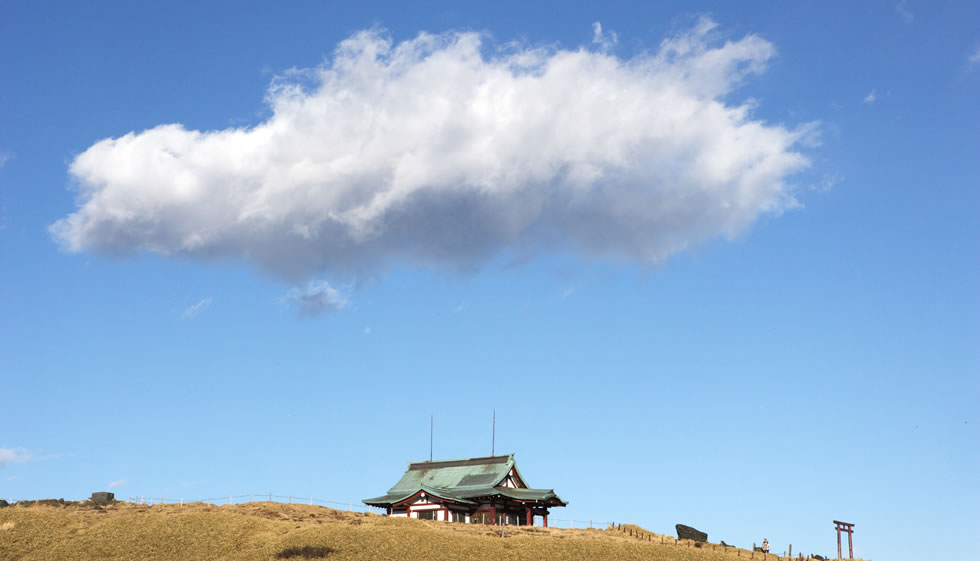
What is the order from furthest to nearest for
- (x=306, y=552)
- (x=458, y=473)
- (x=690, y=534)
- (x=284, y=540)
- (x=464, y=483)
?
1. (x=458, y=473)
2. (x=464, y=483)
3. (x=690, y=534)
4. (x=284, y=540)
5. (x=306, y=552)

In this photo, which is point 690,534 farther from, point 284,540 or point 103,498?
point 103,498

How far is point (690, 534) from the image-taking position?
92.8m

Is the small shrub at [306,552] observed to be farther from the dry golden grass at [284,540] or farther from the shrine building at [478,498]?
the shrine building at [478,498]

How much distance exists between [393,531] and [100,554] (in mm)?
21915

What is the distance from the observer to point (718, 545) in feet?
290

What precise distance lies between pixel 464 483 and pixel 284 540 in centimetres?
2864

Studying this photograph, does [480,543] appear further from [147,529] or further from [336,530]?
[147,529]

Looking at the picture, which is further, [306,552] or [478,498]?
[478,498]

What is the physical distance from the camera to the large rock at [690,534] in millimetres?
92250

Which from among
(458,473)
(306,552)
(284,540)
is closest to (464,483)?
(458,473)

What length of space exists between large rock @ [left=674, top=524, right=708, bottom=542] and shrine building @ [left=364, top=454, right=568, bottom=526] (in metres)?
11.3

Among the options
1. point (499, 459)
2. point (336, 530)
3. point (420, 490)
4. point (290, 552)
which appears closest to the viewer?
point (290, 552)

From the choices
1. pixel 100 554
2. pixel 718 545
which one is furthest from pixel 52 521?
pixel 718 545

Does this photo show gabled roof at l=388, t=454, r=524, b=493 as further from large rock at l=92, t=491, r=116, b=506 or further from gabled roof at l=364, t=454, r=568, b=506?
large rock at l=92, t=491, r=116, b=506
